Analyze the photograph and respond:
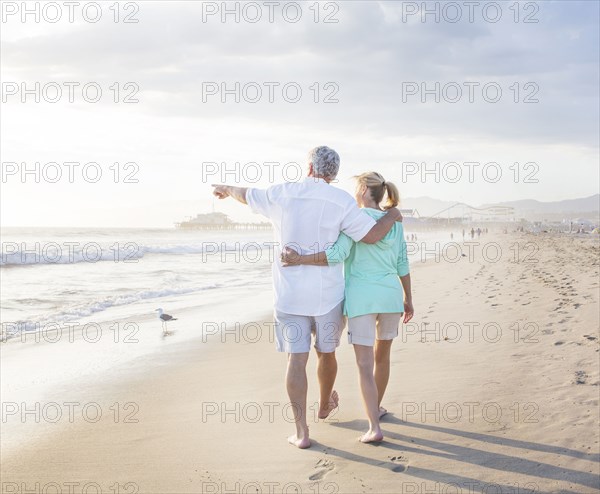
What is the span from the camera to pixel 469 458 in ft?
12.3

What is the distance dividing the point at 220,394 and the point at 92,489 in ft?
6.67

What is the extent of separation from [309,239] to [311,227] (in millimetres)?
81

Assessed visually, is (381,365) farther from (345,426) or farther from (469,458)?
(469,458)

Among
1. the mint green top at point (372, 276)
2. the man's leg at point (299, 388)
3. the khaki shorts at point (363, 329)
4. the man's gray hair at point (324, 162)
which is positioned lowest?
the man's leg at point (299, 388)

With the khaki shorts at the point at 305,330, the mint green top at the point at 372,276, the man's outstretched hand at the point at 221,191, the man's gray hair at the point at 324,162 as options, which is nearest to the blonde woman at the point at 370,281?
the mint green top at the point at 372,276

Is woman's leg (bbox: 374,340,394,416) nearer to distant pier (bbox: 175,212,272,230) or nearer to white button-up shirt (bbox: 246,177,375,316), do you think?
white button-up shirt (bbox: 246,177,375,316)

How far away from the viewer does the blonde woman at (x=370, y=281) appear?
154 inches

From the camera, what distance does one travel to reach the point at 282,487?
350 centimetres

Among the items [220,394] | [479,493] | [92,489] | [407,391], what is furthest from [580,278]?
[92,489]

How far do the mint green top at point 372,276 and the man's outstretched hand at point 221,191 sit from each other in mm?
853

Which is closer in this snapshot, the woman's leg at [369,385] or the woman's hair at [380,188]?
the woman's leg at [369,385]

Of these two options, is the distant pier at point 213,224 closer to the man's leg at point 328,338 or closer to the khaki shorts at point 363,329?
the man's leg at point 328,338

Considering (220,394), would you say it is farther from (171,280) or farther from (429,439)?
(171,280)

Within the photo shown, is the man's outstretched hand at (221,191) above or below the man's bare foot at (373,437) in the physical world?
above
